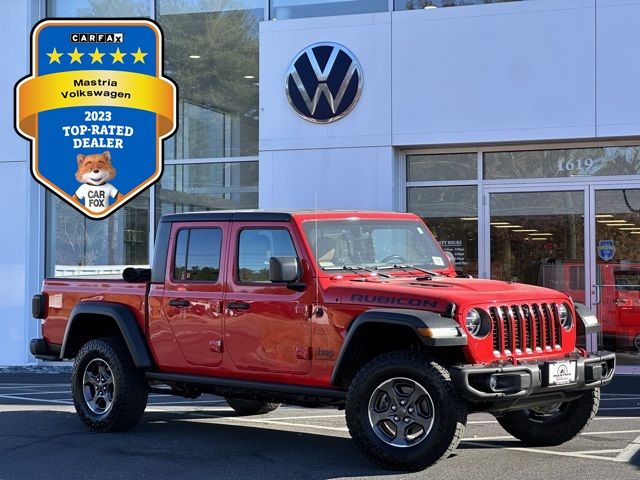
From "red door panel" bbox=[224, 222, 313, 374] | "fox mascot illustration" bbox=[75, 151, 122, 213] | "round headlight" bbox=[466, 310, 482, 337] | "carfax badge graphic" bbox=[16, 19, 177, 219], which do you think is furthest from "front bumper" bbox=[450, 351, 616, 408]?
"fox mascot illustration" bbox=[75, 151, 122, 213]

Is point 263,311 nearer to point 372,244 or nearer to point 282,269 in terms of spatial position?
point 282,269

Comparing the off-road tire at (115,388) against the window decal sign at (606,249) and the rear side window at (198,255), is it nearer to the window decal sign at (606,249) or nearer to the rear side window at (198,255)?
the rear side window at (198,255)

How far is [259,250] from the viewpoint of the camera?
8.07m

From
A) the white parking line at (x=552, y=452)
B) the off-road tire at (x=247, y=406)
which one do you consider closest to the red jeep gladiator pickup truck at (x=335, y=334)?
the white parking line at (x=552, y=452)

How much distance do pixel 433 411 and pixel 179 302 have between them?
260 centimetres

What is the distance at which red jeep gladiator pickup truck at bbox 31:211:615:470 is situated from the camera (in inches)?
268

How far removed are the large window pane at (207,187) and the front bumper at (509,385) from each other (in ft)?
29.4

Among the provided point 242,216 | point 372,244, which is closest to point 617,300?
point 372,244

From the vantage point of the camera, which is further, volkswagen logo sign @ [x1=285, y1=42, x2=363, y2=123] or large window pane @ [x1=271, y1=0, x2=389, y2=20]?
large window pane @ [x1=271, y1=0, x2=389, y2=20]

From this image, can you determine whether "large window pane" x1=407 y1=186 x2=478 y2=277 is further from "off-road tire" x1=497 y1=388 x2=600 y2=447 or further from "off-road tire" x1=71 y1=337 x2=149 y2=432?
"off-road tire" x1=71 y1=337 x2=149 y2=432

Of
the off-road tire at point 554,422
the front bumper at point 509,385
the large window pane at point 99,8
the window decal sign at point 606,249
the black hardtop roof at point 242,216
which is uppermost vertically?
the large window pane at point 99,8

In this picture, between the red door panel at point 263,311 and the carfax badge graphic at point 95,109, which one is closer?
the red door panel at point 263,311

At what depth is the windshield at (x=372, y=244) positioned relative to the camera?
25.8 ft

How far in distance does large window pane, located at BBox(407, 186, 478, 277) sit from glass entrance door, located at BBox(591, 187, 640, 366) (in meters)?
1.62
